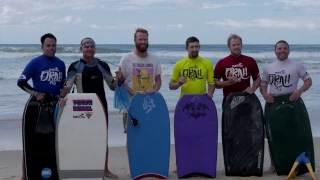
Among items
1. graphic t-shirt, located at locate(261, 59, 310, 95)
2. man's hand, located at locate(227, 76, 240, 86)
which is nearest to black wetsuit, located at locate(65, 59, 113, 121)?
man's hand, located at locate(227, 76, 240, 86)

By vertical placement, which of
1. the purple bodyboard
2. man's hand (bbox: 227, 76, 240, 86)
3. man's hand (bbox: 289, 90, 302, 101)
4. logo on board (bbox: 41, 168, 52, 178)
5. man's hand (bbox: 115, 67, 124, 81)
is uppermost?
man's hand (bbox: 115, 67, 124, 81)

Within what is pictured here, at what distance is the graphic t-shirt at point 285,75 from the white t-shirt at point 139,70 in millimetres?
1215

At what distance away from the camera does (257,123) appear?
17.6ft

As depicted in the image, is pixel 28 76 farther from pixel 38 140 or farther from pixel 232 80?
pixel 232 80

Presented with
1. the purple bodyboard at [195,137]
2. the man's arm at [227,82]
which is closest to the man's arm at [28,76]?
the purple bodyboard at [195,137]

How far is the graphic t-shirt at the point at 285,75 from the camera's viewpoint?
206 inches

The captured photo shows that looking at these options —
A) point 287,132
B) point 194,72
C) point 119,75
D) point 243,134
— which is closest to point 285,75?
point 287,132

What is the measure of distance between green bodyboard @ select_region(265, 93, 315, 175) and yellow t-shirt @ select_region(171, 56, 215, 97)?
29.7 inches

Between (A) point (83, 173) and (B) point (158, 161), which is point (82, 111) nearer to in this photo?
(A) point (83, 173)

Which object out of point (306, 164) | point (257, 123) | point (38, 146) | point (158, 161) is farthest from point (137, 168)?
point (306, 164)

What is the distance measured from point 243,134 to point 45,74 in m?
2.17

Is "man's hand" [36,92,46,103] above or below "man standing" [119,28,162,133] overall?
below

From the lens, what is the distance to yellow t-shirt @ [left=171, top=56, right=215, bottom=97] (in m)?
5.22

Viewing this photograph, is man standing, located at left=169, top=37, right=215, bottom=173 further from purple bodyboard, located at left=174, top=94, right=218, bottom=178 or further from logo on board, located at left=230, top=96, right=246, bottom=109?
logo on board, located at left=230, top=96, right=246, bottom=109
